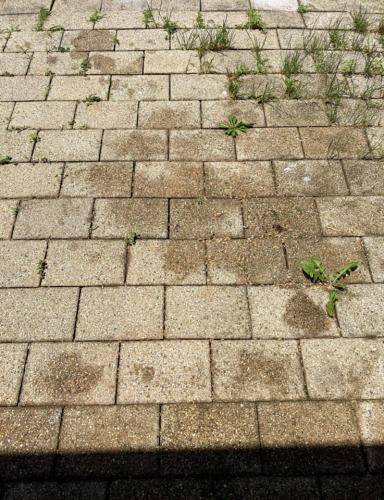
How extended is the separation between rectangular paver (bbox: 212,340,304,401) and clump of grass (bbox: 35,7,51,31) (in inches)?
171

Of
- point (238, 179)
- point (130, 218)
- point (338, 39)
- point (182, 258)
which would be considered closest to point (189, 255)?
point (182, 258)

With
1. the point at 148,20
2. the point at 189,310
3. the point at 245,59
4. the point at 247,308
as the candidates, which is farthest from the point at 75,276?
the point at 148,20

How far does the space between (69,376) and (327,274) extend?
197 centimetres

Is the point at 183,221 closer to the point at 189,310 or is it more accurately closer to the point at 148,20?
the point at 189,310

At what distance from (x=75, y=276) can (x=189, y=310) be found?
0.89 metres

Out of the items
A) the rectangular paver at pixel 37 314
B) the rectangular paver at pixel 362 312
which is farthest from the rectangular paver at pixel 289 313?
the rectangular paver at pixel 37 314

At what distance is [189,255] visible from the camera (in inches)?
139

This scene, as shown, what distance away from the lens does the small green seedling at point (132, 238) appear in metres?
3.58

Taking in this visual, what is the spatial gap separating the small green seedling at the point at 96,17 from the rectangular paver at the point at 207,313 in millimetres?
3726

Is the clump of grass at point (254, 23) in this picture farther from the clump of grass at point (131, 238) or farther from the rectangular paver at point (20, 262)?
the rectangular paver at point (20, 262)

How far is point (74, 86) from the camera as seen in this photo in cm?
474

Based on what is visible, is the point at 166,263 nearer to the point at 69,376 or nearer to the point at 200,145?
the point at 69,376

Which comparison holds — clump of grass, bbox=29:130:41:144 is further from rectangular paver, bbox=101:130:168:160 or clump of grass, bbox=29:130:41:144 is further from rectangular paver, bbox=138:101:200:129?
rectangular paver, bbox=138:101:200:129

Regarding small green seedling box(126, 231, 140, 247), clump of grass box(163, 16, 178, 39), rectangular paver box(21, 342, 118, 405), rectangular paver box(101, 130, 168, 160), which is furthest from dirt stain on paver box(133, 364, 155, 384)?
clump of grass box(163, 16, 178, 39)
